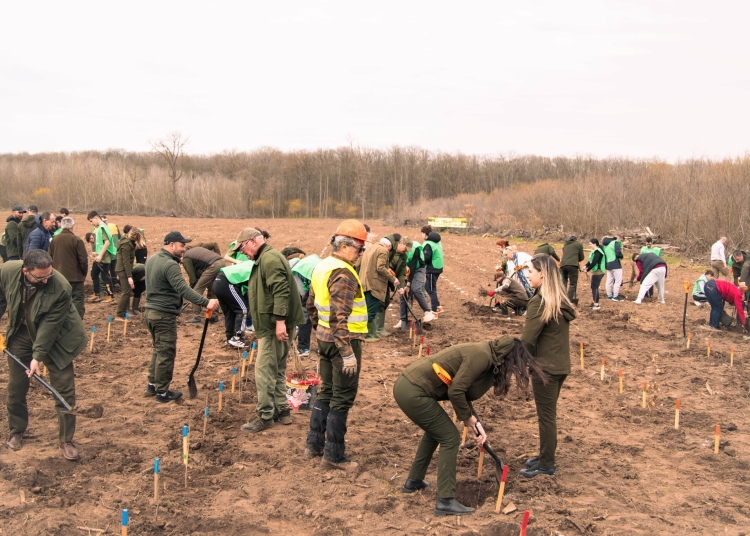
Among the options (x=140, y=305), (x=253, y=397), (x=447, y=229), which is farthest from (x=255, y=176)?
(x=253, y=397)

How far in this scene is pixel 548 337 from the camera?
5250 mm

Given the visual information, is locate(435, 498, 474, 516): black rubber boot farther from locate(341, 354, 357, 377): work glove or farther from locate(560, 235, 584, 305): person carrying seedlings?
locate(560, 235, 584, 305): person carrying seedlings

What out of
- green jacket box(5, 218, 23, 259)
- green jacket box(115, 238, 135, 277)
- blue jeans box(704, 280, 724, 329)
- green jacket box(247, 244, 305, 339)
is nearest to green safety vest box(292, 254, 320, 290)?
green jacket box(247, 244, 305, 339)

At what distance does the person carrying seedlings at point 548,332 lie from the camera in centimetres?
514

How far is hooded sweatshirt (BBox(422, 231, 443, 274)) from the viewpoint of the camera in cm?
1166

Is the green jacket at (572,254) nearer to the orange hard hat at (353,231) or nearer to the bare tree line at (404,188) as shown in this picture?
the orange hard hat at (353,231)

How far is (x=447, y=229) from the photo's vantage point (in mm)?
41781

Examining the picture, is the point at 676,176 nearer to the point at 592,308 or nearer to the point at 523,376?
the point at 592,308

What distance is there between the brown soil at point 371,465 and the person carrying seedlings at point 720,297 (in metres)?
2.83

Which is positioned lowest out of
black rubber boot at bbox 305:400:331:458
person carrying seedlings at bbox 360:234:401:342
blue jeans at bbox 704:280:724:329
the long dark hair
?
black rubber boot at bbox 305:400:331:458

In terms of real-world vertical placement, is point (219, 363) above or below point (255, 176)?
below

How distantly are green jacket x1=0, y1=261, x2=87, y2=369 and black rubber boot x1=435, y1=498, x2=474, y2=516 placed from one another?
386cm

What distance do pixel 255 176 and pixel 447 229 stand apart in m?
40.0

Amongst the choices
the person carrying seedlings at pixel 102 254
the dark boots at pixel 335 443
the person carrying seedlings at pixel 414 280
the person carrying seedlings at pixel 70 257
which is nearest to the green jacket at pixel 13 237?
the person carrying seedlings at pixel 102 254
